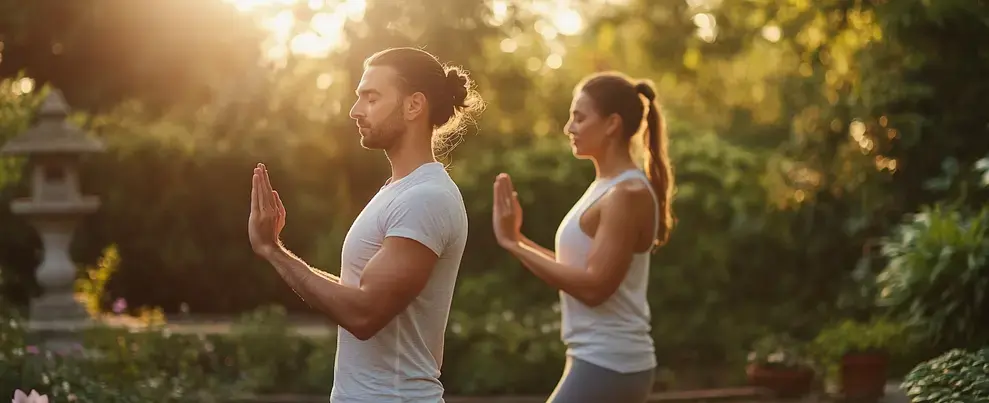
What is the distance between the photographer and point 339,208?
614 inches

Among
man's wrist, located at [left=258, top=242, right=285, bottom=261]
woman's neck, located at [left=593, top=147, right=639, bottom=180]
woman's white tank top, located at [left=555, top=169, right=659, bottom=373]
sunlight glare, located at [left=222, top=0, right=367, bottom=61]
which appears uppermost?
sunlight glare, located at [left=222, top=0, right=367, bottom=61]

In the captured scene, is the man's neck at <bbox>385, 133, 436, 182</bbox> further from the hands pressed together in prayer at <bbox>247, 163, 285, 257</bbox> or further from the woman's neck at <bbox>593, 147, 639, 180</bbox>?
the woman's neck at <bbox>593, 147, 639, 180</bbox>

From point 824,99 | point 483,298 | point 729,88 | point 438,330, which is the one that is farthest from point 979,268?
point 729,88

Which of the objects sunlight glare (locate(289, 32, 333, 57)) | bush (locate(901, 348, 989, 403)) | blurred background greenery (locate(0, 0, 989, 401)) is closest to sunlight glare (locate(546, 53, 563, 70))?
blurred background greenery (locate(0, 0, 989, 401))

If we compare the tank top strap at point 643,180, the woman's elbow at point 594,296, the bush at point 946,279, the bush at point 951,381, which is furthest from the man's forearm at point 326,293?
the bush at point 946,279

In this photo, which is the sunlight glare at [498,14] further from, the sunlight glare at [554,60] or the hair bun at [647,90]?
the sunlight glare at [554,60]

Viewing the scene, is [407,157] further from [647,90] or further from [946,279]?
[946,279]

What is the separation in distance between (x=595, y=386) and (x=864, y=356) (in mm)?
5494

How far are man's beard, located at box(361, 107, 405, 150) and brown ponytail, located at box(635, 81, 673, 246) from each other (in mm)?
1782

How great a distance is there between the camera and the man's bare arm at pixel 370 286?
3.17 m

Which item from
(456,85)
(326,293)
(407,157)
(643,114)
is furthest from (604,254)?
(326,293)

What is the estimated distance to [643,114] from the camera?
4.94m

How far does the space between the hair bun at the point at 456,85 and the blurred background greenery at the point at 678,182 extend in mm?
5871

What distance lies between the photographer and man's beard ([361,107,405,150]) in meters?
3.38
